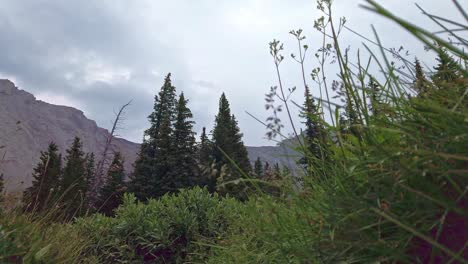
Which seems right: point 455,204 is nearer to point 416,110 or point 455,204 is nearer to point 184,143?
point 416,110

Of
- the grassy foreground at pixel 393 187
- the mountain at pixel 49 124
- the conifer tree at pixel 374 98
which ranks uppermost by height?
the mountain at pixel 49 124

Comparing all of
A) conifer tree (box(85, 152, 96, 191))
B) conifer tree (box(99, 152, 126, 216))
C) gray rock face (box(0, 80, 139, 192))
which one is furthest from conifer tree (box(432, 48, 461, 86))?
gray rock face (box(0, 80, 139, 192))

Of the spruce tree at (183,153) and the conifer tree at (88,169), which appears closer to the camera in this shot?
the conifer tree at (88,169)

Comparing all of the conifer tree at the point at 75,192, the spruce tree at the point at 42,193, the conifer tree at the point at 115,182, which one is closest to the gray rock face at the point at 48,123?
the conifer tree at the point at 75,192

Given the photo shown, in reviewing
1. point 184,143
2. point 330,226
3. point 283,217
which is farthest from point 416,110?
point 184,143

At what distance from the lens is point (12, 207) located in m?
4.03

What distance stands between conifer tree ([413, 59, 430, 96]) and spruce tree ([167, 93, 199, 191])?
3470 cm

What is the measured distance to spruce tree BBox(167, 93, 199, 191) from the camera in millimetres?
37384

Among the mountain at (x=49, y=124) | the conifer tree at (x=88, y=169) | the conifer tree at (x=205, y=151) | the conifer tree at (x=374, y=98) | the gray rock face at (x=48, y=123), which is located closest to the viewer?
the conifer tree at (x=374, y=98)

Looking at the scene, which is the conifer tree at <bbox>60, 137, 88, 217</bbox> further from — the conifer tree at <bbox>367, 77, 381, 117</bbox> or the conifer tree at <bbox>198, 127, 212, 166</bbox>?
the conifer tree at <bbox>367, 77, 381, 117</bbox>

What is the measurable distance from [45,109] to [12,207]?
14497 cm

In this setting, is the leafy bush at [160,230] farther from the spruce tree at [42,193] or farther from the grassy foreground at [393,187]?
the grassy foreground at [393,187]

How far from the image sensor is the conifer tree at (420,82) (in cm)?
170

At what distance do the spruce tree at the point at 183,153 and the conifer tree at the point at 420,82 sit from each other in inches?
1366
